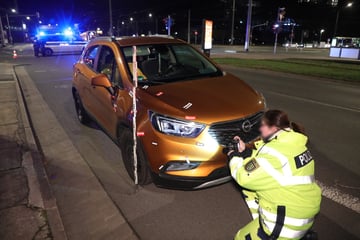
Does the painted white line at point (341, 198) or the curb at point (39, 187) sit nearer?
the curb at point (39, 187)

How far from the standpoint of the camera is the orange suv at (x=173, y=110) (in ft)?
10.1

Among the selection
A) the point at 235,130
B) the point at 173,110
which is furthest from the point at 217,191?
the point at 173,110

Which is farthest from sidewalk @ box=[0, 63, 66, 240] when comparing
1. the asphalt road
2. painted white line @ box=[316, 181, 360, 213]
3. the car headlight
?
painted white line @ box=[316, 181, 360, 213]

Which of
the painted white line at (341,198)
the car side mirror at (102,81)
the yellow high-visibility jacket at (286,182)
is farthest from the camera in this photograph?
the car side mirror at (102,81)

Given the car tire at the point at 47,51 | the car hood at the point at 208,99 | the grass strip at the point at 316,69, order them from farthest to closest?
the car tire at the point at 47,51, the grass strip at the point at 316,69, the car hood at the point at 208,99

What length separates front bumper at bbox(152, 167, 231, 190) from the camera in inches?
122

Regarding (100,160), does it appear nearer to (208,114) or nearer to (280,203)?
(208,114)

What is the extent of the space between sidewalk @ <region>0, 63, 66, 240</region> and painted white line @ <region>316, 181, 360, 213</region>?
3.13 m

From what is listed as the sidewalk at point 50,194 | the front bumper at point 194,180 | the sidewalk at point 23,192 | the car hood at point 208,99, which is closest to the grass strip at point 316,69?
the car hood at point 208,99

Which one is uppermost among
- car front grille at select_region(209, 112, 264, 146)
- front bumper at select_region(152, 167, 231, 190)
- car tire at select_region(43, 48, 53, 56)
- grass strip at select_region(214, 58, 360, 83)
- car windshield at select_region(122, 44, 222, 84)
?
car windshield at select_region(122, 44, 222, 84)

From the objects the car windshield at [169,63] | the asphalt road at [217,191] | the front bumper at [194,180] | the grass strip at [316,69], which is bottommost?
the asphalt road at [217,191]

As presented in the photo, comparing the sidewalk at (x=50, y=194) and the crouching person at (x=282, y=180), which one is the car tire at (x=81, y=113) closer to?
the sidewalk at (x=50, y=194)

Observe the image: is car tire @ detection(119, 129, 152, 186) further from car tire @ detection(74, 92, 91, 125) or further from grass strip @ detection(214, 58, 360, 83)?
grass strip @ detection(214, 58, 360, 83)

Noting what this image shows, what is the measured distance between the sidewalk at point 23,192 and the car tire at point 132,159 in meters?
1.03
